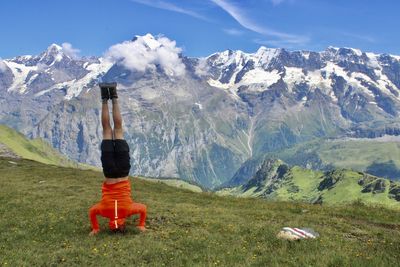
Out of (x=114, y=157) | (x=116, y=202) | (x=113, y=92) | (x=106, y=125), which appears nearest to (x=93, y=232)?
(x=116, y=202)

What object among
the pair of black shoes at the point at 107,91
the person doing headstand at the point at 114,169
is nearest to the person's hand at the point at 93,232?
the person doing headstand at the point at 114,169

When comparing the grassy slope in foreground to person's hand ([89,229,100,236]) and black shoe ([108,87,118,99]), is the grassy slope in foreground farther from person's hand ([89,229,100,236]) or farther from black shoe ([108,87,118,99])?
black shoe ([108,87,118,99])

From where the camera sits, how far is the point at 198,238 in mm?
24594

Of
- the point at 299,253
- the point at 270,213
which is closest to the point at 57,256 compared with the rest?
the point at 299,253

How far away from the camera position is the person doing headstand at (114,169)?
927 inches

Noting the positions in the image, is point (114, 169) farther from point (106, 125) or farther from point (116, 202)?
point (106, 125)

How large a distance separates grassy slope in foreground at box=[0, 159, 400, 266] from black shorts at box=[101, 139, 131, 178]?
11.5 ft

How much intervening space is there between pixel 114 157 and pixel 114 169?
1.93ft

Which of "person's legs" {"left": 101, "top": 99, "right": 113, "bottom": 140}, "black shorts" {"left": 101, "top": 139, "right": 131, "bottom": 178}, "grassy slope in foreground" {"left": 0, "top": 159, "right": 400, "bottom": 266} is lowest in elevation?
"grassy slope in foreground" {"left": 0, "top": 159, "right": 400, "bottom": 266}

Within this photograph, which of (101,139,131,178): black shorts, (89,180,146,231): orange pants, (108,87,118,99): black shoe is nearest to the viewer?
(101,139,131,178): black shorts

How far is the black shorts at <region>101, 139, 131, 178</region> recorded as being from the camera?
2345 cm

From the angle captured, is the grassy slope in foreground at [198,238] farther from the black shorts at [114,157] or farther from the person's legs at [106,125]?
the person's legs at [106,125]

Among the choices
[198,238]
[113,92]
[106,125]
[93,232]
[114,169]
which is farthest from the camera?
[93,232]

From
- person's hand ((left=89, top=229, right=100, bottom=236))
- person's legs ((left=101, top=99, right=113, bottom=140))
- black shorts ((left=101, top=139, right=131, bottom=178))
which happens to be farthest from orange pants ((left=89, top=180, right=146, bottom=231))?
person's legs ((left=101, top=99, right=113, bottom=140))
